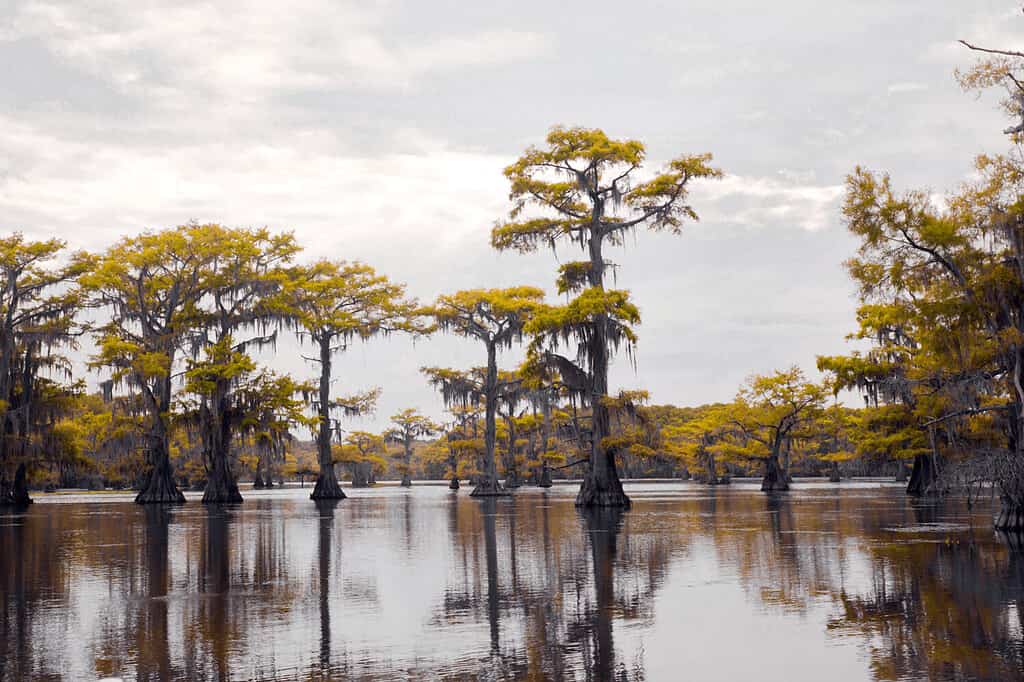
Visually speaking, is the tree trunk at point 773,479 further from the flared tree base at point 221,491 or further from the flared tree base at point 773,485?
the flared tree base at point 221,491

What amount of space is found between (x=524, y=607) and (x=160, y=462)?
41614mm

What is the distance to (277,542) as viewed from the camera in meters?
20.9

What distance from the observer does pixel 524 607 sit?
424 inches

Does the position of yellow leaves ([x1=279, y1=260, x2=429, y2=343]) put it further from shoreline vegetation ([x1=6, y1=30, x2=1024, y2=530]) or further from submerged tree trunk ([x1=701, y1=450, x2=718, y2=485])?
submerged tree trunk ([x1=701, y1=450, x2=718, y2=485])

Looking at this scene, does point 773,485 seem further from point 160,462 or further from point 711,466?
point 160,462

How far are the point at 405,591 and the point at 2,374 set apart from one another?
41.8 meters

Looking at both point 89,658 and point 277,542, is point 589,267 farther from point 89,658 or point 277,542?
point 89,658

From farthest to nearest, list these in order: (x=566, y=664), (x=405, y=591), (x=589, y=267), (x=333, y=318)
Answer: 1. (x=333, y=318)
2. (x=589, y=267)
3. (x=405, y=591)
4. (x=566, y=664)

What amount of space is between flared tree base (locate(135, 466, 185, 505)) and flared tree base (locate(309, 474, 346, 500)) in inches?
301

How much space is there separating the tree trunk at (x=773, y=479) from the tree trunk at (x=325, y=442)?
26.9 metres

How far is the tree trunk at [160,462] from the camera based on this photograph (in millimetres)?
47500

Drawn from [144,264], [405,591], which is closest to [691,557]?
[405,591]

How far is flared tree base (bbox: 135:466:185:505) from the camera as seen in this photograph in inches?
1864

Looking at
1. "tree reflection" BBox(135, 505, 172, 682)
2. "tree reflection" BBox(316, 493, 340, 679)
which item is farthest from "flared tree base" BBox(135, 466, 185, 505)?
"tree reflection" BBox(135, 505, 172, 682)
